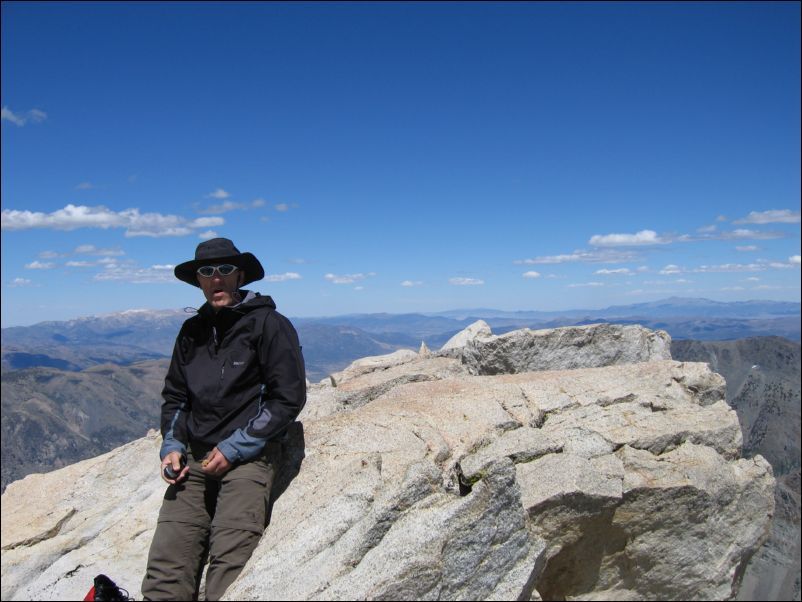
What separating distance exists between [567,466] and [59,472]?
15426mm

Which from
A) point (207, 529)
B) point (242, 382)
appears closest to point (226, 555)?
point (207, 529)

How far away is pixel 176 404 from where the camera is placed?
11.5 meters

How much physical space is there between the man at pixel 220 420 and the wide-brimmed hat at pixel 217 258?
0.07ft

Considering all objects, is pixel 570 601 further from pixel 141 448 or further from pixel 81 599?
pixel 141 448

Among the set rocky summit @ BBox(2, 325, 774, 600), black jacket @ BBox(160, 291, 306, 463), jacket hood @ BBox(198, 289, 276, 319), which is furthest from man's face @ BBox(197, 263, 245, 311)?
rocky summit @ BBox(2, 325, 774, 600)

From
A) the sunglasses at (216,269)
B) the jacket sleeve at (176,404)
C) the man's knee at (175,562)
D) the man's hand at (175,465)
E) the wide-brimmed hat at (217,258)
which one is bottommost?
the man's knee at (175,562)

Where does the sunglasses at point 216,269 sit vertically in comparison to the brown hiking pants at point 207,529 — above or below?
above

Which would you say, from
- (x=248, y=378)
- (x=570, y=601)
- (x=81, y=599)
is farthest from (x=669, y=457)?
(x=81, y=599)

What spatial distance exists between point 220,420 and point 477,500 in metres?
5.35

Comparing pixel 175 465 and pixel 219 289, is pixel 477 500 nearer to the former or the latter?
pixel 175 465

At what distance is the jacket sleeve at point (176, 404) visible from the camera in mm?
11367

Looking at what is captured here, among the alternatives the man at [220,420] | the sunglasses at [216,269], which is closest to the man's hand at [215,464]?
the man at [220,420]

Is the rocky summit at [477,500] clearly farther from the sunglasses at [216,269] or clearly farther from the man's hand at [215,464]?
the sunglasses at [216,269]

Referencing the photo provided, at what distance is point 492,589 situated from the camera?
9.94 meters
